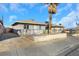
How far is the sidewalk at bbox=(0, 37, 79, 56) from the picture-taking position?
313 cm

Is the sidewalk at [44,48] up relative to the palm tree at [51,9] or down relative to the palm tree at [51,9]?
down

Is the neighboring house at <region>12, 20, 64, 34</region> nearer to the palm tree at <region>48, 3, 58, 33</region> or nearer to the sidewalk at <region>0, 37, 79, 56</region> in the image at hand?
the palm tree at <region>48, 3, 58, 33</region>

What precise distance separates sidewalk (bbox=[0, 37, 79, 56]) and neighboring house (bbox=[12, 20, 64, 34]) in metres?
0.17

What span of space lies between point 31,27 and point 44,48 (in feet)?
1.13

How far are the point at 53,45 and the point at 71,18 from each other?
1.50 ft

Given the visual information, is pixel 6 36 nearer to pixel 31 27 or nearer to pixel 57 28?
pixel 31 27

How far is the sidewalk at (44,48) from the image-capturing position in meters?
3.13

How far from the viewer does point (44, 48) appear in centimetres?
315

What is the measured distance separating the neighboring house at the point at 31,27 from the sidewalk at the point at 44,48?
171 mm

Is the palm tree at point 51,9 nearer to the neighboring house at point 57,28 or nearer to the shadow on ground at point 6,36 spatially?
the neighboring house at point 57,28

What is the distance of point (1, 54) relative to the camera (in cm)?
312

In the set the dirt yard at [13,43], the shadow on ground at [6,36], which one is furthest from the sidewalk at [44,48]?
the shadow on ground at [6,36]

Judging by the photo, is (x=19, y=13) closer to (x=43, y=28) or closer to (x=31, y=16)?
(x=31, y=16)

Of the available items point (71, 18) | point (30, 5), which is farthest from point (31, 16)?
point (71, 18)
